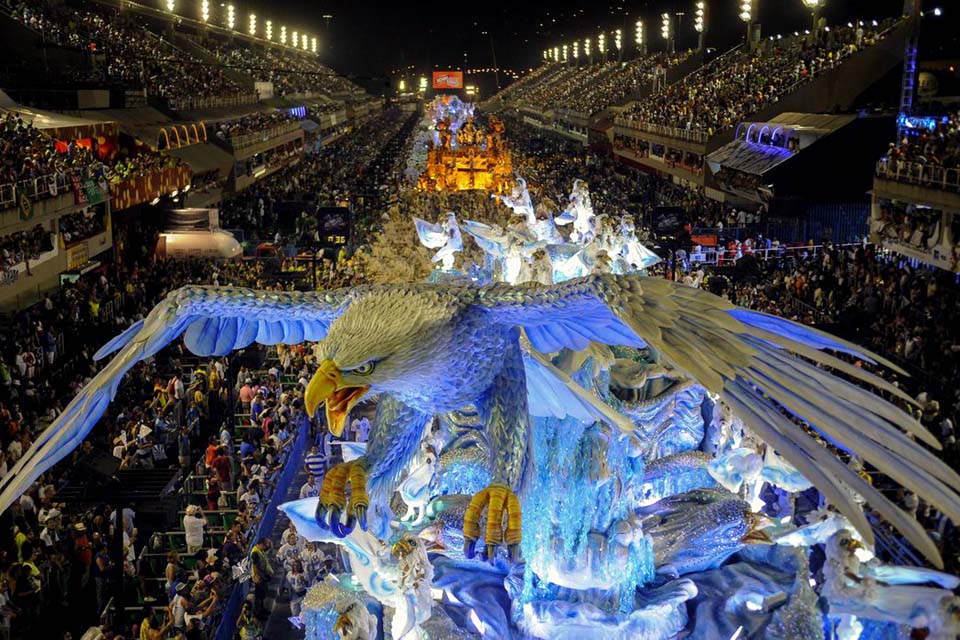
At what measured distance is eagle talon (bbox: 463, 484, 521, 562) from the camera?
21.4 feet

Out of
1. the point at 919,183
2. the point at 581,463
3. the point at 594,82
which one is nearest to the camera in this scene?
the point at 581,463

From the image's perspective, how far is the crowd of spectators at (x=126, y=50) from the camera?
34500 mm

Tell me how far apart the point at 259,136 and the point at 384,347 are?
45.4 metres

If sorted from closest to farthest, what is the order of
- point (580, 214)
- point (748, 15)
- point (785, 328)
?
point (785, 328)
point (580, 214)
point (748, 15)

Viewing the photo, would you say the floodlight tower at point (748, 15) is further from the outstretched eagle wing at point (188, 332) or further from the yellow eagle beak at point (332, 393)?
the yellow eagle beak at point (332, 393)

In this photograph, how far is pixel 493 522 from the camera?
6543mm

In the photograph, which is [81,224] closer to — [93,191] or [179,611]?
[93,191]

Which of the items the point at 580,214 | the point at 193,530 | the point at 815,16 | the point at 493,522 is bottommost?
the point at 193,530

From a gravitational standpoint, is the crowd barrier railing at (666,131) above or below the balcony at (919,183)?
above

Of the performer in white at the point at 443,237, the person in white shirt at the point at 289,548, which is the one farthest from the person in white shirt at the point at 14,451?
the performer in white at the point at 443,237

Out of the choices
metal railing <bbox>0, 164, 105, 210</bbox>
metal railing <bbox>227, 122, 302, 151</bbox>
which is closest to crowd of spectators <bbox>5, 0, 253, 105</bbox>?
metal railing <bbox>227, 122, 302, 151</bbox>

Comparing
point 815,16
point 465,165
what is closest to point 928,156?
point 815,16

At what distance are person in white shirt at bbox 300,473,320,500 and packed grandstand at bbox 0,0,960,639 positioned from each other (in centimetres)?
12

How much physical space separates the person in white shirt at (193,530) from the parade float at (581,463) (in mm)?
2950
